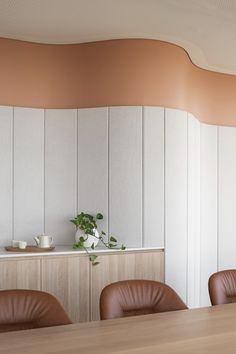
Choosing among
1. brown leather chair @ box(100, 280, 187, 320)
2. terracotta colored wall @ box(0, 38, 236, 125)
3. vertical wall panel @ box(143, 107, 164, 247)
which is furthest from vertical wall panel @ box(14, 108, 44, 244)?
brown leather chair @ box(100, 280, 187, 320)

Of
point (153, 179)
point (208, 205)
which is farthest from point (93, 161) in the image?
point (208, 205)

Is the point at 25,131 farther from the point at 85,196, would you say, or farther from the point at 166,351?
the point at 166,351

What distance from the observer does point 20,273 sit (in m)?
3.44

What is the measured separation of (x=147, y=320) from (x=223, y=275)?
35.2 inches

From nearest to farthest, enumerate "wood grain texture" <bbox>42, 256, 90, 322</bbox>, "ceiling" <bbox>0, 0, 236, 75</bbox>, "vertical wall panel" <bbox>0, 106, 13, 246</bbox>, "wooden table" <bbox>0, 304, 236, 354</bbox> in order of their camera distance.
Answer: "wooden table" <bbox>0, 304, 236, 354</bbox> < "ceiling" <bbox>0, 0, 236, 75</bbox> < "wood grain texture" <bbox>42, 256, 90, 322</bbox> < "vertical wall panel" <bbox>0, 106, 13, 246</bbox>

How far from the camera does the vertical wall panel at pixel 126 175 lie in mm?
3939

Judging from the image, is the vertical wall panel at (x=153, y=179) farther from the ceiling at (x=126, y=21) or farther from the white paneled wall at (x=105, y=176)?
the ceiling at (x=126, y=21)

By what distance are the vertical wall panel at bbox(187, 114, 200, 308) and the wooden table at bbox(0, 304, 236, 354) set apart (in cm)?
205

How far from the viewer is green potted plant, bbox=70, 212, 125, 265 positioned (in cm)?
373

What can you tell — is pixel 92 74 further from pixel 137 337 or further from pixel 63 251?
pixel 137 337

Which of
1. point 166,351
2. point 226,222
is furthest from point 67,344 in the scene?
point 226,222

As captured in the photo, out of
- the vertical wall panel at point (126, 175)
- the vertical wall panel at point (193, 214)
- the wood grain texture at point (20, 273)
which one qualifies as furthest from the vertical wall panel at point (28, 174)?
the vertical wall panel at point (193, 214)

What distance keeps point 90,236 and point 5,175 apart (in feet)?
3.05

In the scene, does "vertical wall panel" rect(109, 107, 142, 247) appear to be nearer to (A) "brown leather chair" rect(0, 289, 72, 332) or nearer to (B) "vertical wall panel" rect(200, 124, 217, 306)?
(B) "vertical wall panel" rect(200, 124, 217, 306)
